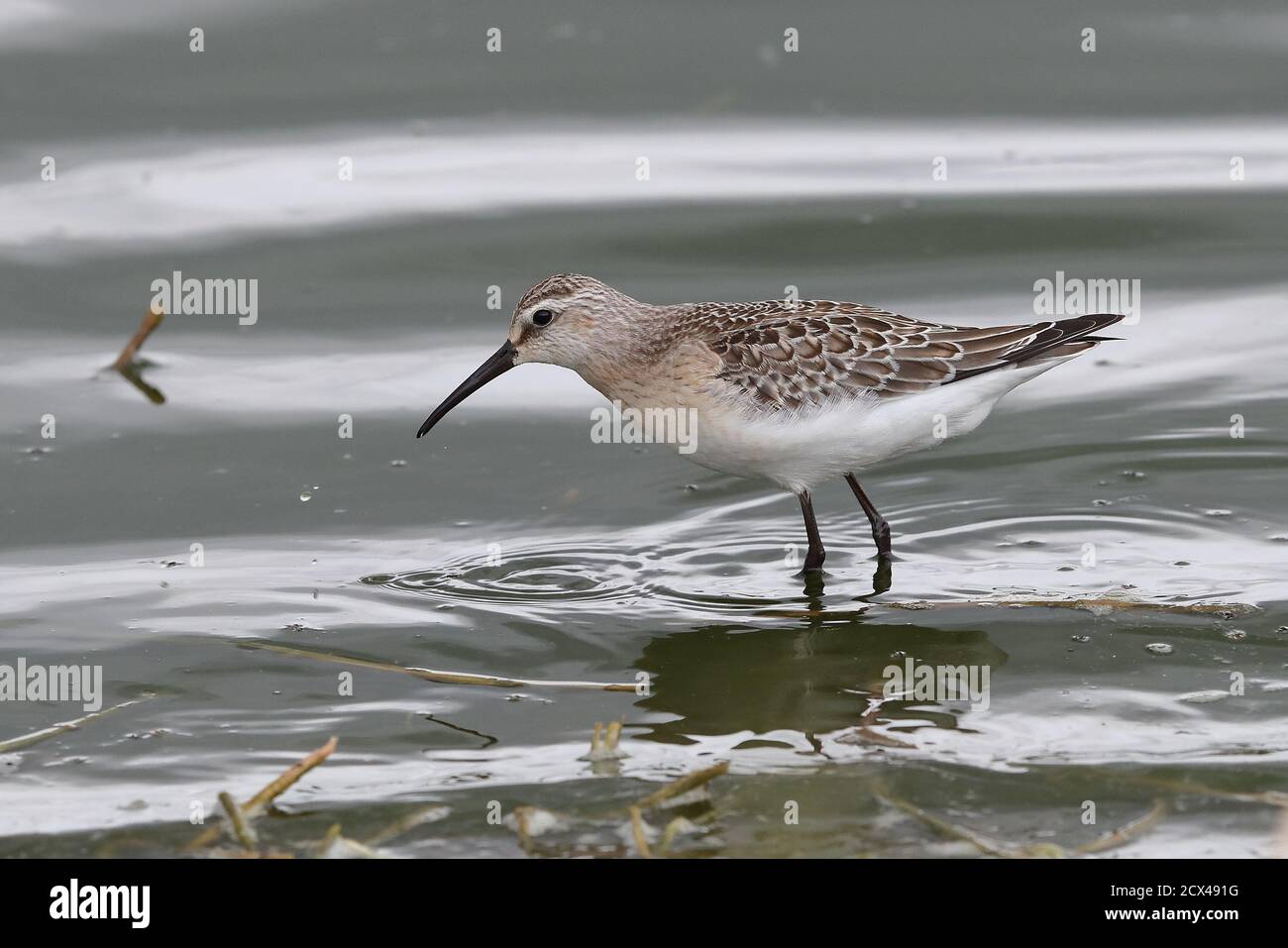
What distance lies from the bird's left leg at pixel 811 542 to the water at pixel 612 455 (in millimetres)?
124

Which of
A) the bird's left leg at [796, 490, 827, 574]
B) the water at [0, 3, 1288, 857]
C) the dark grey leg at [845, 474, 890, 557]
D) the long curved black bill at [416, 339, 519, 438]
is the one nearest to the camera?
the water at [0, 3, 1288, 857]

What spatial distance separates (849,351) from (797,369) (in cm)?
35

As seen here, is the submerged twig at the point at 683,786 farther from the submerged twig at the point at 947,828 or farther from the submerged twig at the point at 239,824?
the submerged twig at the point at 239,824

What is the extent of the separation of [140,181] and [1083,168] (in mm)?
8230

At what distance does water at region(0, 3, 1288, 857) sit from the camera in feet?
22.6

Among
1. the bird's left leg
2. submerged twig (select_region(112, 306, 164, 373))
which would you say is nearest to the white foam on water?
submerged twig (select_region(112, 306, 164, 373))

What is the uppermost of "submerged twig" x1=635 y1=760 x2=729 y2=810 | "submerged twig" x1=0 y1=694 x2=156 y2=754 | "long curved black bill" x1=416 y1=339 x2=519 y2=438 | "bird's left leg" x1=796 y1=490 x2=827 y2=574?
"long curved black bill" x1=416 y1=339 x2=519 y2=438

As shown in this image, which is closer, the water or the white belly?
the water

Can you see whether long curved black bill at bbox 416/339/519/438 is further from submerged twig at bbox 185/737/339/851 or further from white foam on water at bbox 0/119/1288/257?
white foam on water at bbox 0/119/1288/257

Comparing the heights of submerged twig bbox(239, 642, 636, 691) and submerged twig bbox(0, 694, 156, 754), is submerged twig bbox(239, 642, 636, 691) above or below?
above

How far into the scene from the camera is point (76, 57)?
15.2 m

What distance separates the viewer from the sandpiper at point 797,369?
8.89m

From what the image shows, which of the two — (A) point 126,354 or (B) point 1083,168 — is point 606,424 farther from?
(B) point 1083,168

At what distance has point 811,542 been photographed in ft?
30.2
